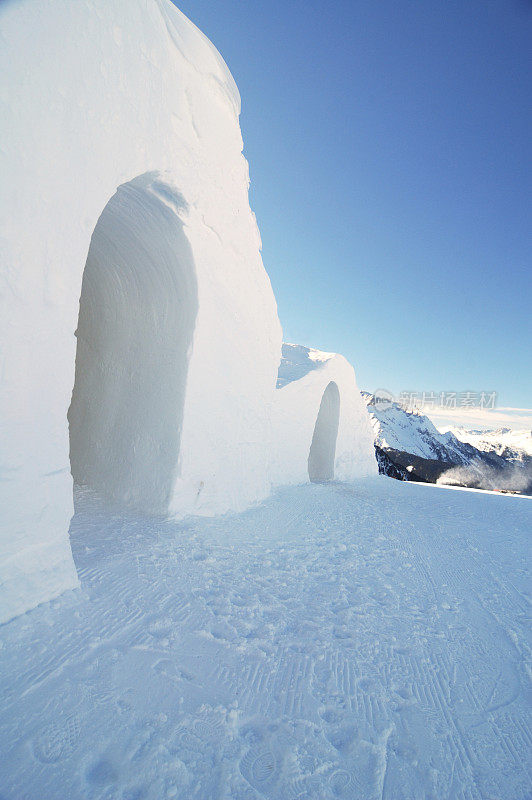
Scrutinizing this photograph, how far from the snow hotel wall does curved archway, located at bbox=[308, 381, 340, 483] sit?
144 inches

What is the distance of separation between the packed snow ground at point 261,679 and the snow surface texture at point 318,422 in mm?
3598

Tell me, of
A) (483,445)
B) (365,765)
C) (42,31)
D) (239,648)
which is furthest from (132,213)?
(483,445)

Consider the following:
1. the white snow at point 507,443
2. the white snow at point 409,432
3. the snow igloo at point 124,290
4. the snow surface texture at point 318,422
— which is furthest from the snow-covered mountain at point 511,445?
the snow igloo at point 124,290

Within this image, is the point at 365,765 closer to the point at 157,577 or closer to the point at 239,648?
the point at 239,648

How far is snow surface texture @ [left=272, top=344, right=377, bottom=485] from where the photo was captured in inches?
272

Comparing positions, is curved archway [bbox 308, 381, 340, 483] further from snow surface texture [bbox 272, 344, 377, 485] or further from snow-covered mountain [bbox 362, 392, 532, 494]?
snow-covered mountain [bbox 362, 392, 532, 494]

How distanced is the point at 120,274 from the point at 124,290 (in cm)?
19

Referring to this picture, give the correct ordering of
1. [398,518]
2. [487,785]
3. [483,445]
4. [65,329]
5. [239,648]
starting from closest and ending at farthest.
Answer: [487,785], [239,648], [65,329], [398,518], [483,445]

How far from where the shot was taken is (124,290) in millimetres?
4590

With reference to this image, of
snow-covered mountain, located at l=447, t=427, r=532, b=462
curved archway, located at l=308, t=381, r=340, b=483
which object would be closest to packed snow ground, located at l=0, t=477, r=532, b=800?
curved archway, located at l=308, t=381, r=340, b=483

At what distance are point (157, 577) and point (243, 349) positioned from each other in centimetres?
303

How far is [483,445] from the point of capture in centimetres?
11844

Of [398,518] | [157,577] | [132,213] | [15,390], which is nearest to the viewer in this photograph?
[15,390]

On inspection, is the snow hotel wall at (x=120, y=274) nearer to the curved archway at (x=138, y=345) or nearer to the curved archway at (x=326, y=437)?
the curved archway at (x=138, y=345)
